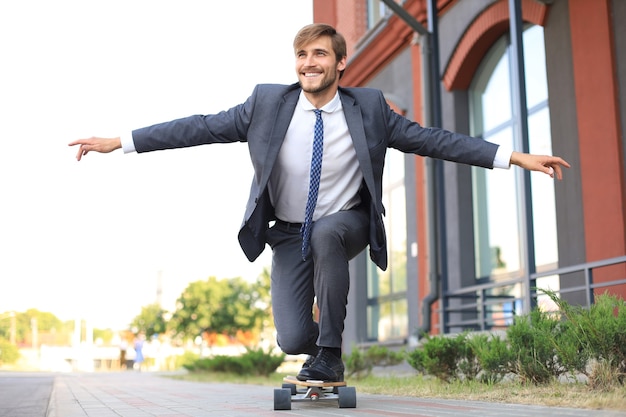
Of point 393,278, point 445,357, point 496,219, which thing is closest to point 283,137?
point 445,357

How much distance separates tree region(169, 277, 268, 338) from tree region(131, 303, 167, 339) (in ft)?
2.48

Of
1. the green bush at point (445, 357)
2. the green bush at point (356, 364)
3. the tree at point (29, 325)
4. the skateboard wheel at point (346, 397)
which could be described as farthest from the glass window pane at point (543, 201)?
the tree at point (29, 325)

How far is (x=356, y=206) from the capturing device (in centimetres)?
446

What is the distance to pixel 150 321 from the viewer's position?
166 ft

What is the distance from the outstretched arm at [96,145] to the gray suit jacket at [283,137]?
11 centimetres

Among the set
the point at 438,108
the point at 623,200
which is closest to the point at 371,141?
the point at 623,200

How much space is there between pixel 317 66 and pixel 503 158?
3.58 ft

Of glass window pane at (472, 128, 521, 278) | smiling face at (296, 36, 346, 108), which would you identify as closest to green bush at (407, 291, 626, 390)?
smiling face at (296, 36, 346, 108)

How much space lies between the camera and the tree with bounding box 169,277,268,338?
1973 inches

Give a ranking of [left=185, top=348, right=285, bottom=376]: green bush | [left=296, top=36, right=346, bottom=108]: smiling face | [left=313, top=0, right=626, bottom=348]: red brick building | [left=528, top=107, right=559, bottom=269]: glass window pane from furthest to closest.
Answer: [left=185, top=348, right=285, bottom=376]: green bush → [left=528, top=107, right=559, bottom=269]: glass window pane → [left=313, top=0, right=626, bottom=348]: red brick building → [left=296, top=36, right=346, bottom=108]: smiling face

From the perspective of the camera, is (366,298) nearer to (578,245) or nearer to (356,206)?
Result: (578,245)

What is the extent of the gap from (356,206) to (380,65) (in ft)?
34.7

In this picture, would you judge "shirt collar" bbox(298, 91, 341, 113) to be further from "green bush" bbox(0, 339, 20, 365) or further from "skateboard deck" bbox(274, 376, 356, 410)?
"green bush" bbox(0, 339, 20, 365)

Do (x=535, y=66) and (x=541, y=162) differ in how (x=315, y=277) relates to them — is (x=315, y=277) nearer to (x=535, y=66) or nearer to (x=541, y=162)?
(x=541, y=162)
